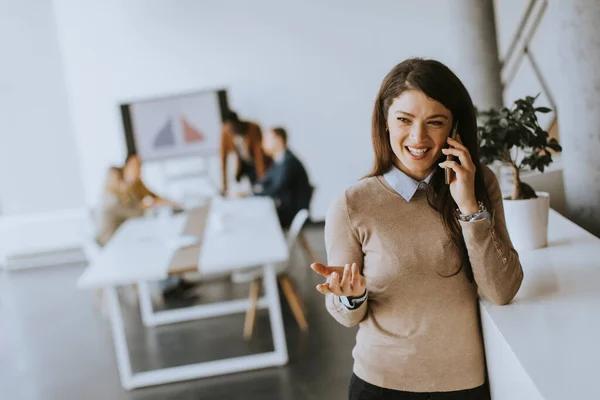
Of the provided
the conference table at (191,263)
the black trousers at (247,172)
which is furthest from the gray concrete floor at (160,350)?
the black trousers at (247,172)

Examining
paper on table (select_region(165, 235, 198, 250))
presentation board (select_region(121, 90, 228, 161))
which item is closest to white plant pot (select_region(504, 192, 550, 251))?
paper on table (select_region(165, 235, 198, 250))

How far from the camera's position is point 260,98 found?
7.77 m

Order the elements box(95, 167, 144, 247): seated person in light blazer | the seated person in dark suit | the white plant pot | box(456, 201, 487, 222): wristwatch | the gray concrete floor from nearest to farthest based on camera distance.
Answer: box(456, 201, 487, 222): wristwatch, the white plant pot, the gray concrete floor, the seated person in dark suit, box(95, 167, 144, 247): seated person in light blazer

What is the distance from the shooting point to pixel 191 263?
161 inches

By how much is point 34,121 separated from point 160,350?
4.23m

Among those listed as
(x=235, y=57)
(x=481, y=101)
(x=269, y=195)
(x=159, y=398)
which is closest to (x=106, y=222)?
(x=269, y=195)

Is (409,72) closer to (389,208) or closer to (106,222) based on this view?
(389,208)

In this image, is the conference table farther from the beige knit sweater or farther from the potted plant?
the beige knit sweater

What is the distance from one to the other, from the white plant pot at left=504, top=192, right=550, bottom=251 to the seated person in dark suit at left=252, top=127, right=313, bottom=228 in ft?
10.6

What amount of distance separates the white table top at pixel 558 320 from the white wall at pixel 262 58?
5.66 metres

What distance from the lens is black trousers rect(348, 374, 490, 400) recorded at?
1706 millimetres

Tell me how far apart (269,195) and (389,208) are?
169 inches

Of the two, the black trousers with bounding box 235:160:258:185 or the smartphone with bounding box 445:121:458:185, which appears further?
the black trousers with bounding box 235:160:258:185

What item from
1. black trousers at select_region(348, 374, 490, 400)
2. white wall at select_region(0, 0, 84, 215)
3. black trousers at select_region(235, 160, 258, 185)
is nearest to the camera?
black trousers at select_region(348, 374, 490, 400)
